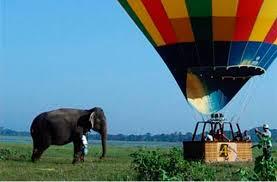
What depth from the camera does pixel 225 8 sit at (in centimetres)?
1911

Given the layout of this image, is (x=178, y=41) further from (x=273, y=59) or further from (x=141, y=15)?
(x=273, y=59)

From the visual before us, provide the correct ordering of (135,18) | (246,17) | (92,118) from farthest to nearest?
(135,18)
(246,17)
(92,118)

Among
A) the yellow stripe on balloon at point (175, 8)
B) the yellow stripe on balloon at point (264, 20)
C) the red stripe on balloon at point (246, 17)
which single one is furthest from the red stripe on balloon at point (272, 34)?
the yellow stripe on balloon at point (175, 8)

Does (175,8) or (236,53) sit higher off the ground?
(175,8)

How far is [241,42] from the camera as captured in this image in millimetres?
19859

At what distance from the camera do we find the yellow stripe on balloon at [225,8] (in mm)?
19031

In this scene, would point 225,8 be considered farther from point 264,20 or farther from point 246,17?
point 264,20

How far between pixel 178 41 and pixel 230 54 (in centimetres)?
173

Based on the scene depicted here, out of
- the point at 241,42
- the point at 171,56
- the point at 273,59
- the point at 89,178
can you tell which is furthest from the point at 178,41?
the point at 89,178

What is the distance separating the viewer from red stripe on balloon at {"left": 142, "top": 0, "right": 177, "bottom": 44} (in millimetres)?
19844

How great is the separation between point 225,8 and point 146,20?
112 inches

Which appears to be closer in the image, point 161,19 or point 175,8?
point 175,8

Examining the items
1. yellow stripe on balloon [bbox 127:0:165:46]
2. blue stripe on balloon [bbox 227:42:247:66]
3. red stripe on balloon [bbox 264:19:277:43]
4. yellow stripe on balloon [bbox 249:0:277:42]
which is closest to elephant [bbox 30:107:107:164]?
yellow stripe on balloon [bbox 127:0:165:46]

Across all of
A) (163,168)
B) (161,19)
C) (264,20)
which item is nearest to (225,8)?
(264,20)
